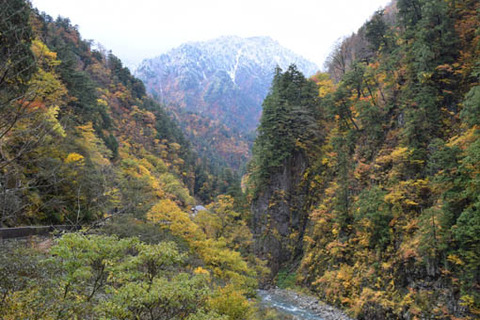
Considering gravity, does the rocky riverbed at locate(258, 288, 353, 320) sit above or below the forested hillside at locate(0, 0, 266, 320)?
below

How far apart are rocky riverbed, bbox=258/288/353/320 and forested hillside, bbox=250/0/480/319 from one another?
85 cm

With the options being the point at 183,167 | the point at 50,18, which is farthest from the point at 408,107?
the point at 50,18

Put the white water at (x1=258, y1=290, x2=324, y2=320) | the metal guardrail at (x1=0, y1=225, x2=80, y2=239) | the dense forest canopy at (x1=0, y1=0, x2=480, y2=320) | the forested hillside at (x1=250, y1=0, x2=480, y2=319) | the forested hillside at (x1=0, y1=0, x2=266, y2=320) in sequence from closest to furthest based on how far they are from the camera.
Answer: the forested hillside at (x1=0, y1=0, x2=266, y2=320), the dense forest canopy at (x1=0, y1=0, x2=480, y2=320), the metal guardrail at (x1=0, y1=225, x2=80, y2=239), the forested hillside at (x1=250, y1=0, x2=480, y2=319), the white water at (x1=258, y1=290, x2=324, y2=320)

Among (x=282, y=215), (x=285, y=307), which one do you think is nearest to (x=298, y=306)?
(x=285, y=307)

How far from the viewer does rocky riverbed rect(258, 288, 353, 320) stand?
59.0ft

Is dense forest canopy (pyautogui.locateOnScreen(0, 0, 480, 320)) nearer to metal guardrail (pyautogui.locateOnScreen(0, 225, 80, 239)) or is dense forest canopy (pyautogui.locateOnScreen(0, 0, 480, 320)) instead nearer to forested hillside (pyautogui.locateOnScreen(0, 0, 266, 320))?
forested hillside (pyautogui.locateOnScreen(0, 0, 266, 320))

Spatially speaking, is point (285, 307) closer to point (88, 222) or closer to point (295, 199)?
point (295, 199)

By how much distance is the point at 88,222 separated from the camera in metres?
16.1

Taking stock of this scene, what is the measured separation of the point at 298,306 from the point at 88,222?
51.0 feet

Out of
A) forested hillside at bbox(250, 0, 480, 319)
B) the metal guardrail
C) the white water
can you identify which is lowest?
the white water

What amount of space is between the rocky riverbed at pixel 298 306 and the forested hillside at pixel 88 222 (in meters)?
2.39

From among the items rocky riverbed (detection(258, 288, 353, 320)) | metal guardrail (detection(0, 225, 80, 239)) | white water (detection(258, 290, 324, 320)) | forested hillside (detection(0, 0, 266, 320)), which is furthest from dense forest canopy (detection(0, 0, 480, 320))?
white water (detection(258, 290, 324, 320))

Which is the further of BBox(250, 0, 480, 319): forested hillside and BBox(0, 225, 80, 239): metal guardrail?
BBox(250, 0, 480, 319): forested hillside

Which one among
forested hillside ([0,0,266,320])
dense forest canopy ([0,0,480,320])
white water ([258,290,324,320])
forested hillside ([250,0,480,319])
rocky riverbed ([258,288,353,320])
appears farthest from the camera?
white water ([258,290,324,320])
